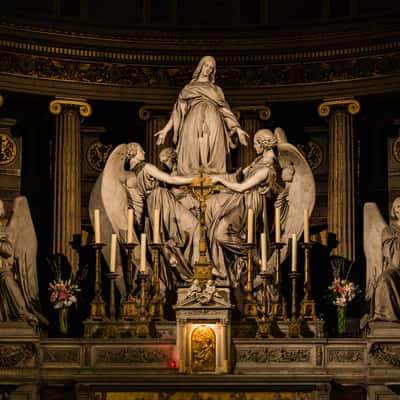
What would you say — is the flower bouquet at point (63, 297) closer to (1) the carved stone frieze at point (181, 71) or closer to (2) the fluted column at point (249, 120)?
(1) the carved stone frieze at point (181, 71)

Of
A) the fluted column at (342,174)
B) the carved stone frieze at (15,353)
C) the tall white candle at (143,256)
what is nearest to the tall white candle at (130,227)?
the tall white candle at (143,256)

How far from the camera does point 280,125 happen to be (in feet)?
133

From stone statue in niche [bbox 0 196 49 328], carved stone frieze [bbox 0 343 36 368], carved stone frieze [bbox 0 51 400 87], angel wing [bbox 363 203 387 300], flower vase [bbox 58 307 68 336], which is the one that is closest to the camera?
carved stone frieze [bbox 0 343 36 368]

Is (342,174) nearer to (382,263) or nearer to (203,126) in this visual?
(382,263)

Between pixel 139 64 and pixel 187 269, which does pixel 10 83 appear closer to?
pixel 139 64

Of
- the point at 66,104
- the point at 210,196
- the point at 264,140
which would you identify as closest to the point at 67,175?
the point at 66,104

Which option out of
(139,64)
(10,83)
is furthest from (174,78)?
(10,83)

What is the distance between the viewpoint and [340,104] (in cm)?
3906

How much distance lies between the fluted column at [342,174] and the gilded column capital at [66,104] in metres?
4.80

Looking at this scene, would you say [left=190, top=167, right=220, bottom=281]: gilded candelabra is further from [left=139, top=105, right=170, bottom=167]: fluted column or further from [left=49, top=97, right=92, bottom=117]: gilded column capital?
[left=49, top=97, right=92, bottom=117]: gilded column capital

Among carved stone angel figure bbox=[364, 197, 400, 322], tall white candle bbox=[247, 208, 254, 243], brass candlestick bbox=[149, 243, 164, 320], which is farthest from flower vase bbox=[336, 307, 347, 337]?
brass candlestick bbox=[149, 243, 164, 320]

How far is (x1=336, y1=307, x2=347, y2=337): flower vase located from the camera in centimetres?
3562

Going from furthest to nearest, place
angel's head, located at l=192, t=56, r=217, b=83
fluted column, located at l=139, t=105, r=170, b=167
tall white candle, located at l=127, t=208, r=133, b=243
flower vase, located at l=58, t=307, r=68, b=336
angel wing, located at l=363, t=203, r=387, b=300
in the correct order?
fluted column, located at l=139, t=105, r=170, b=167 → angel's head, located at l=192, t=56, r=217, b=83 → flower vase, located at l=58, t=307, r=68, b=336 → angel wing, located at l=363, t=203, r=387, b=300 → tall white candle, located at l=127, t=208, r=133, b=243

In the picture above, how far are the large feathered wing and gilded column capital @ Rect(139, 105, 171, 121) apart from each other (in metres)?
4.67
